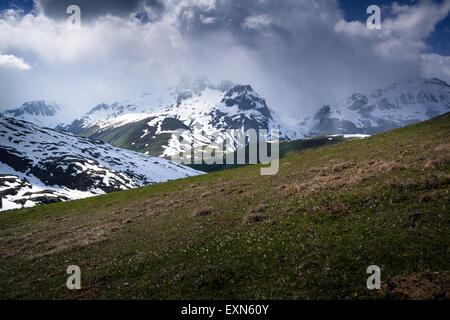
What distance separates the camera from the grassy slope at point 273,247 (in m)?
11.0

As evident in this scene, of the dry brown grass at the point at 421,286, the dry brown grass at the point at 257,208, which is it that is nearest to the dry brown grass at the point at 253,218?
the dry brown grass at the point at 257,208

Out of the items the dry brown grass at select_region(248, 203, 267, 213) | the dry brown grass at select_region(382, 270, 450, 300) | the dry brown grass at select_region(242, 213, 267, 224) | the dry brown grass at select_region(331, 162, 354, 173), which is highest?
the dry brown grass at select_region(331, 162, 354, 173)

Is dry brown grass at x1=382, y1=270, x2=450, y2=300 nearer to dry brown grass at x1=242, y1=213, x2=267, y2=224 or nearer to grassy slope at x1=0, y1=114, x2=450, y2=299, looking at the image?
grassy slope at x1=0, y1=114, x2=450, y2=299

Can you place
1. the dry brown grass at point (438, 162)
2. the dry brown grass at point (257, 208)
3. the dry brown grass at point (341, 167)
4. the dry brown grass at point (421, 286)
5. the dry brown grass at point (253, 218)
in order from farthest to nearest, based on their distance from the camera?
1. the dry brown grass at point (341, 167)
2. the dry brown grass at point (257, 208)
3. the dry brown grass at point (438, 162)
4. the dry brown grass at point (253, 218)
5. the dry brown grass at point (421, 286)

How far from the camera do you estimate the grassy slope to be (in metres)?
11.0

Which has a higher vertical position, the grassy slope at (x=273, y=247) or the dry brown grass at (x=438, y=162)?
the dry brown grass at (x=438, y=162)

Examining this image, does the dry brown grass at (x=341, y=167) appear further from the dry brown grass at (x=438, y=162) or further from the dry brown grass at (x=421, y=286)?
the dry brown grass at (x=421, y=286)

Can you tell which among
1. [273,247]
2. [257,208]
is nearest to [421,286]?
[273,247]

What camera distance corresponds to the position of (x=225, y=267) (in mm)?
13234

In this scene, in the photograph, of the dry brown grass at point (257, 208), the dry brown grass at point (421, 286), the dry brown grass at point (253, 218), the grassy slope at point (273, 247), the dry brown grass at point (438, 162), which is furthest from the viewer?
the dry brown grass at point (257, 208)

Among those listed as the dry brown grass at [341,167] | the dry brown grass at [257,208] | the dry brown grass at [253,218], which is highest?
the dry brown grass at [341,167]

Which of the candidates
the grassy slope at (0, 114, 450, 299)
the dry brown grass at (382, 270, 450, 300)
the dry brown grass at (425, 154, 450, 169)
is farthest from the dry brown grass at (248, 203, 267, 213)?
the dry brown grass at (425, 154, 450, 169)

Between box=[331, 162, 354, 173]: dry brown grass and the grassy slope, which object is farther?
box=[331, 162, 354, 173]: dry brown grass
